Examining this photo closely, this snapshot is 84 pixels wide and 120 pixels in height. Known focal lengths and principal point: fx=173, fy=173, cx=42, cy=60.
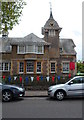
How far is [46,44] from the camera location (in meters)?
26.2

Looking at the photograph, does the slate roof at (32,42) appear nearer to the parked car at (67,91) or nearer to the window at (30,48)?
the window at (30,48)

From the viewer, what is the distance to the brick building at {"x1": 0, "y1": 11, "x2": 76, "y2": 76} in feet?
86.1

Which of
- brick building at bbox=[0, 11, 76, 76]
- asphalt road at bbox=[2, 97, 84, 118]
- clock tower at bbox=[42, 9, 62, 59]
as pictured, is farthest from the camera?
clock tower at bbox=[42, 9, 62, 59]

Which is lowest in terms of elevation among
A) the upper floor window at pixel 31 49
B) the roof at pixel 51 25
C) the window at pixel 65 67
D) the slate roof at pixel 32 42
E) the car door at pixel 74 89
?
→ the car door at pixel 74 89

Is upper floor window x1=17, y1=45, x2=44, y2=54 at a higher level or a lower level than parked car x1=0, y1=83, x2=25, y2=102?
higher

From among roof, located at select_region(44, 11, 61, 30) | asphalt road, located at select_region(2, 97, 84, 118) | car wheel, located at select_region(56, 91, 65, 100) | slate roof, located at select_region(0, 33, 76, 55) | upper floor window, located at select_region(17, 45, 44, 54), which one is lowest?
asphalt road, located at select_region(2, 97, 84, 118)

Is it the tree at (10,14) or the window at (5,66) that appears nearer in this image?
the tree at (10,14)

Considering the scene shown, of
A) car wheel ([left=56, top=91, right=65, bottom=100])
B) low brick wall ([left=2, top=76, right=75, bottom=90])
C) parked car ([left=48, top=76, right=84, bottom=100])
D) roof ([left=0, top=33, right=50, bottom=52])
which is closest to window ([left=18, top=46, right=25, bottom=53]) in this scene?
roof ([left=0, top=33, right=50, bottom=52])

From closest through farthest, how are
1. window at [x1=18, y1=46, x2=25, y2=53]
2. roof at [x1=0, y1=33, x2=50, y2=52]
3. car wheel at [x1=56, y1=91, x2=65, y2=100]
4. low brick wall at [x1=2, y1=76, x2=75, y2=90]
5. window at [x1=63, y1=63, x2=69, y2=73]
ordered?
car wheel at [x1=56, y1=91, x2=65, y2=100] < low brick wall at [x1=2, y1=76, x2=75, y2=90] < roof at [x1=0, y1=33, x2=50, y2=52] < window at [x1=18, y1=46, x2=25, y2=53] < window at [x1=63, y1=63, x2=69, y2=73]

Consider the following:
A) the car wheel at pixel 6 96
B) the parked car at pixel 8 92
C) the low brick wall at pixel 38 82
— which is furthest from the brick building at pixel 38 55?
the car wheel at pixel 6 96

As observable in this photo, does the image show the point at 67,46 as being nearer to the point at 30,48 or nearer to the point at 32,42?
the point at 32,42

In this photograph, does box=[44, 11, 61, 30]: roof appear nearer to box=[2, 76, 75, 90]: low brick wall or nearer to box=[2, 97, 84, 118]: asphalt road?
box=[2, 76, 75, 90]: low brick wall

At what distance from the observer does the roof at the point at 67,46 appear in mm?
29109

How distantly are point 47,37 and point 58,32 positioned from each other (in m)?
1.99
